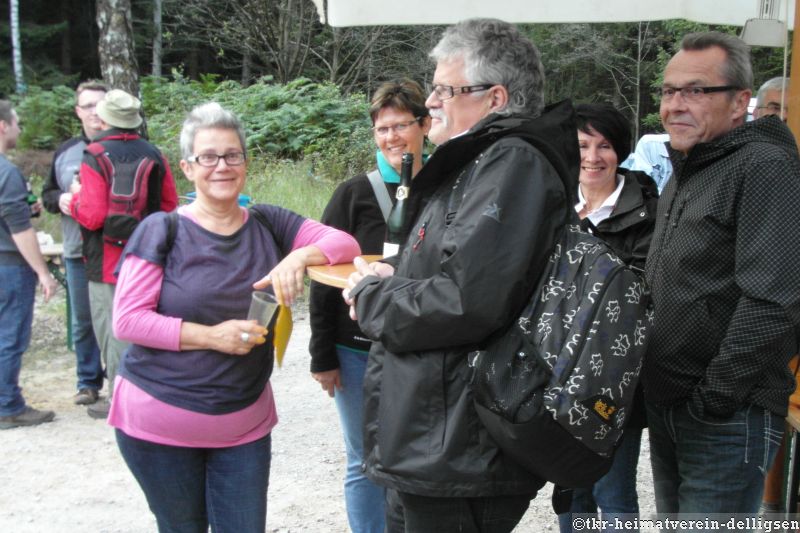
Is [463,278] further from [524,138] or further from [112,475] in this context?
[112,475]

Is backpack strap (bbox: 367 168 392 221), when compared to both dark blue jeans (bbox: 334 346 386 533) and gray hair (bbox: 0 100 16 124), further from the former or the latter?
gray hair (bbox: 0 100 16 124)

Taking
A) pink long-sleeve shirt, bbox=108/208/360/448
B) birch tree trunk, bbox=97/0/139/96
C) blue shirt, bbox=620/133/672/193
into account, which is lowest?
pink long-sleeve shirt, bbox=108/208/360/448

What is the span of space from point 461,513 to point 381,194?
1.51 meters

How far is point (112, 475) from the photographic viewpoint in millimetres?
4730

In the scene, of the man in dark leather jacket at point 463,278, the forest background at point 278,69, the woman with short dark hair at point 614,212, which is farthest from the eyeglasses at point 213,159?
the forest background at point 278,69

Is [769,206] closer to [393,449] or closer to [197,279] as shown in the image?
[393,449]

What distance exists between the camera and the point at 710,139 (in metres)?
2.52

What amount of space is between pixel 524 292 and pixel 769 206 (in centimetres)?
86

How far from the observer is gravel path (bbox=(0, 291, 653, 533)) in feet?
13.7

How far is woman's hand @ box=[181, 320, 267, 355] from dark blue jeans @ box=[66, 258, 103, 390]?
3487 mm

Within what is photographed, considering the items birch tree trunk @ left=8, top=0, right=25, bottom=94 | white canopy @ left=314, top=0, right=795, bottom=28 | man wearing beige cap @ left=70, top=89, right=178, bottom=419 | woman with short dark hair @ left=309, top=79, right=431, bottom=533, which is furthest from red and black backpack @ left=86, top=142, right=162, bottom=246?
birch tree trunk @ left=8, top=0, right=25, bottom=94

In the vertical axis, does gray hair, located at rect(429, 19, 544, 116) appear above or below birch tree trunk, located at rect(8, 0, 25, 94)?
below

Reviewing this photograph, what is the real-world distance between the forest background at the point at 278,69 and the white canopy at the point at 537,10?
19.3 ft

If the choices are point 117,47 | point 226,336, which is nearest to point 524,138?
point 226,336
